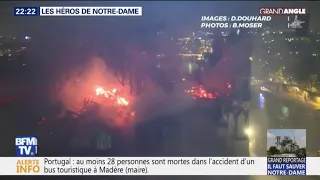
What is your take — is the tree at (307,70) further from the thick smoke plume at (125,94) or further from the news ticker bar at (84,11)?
the news ticker bar at (84,11)

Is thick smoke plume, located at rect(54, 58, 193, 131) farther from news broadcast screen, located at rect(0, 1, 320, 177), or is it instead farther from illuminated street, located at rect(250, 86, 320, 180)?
illuminated street, located at rect(250, 86, 320, 180)

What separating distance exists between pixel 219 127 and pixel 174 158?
0.23 m

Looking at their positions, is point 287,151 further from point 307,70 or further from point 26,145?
point 26,145

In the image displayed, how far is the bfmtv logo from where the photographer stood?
148 cm

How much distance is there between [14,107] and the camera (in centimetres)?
148

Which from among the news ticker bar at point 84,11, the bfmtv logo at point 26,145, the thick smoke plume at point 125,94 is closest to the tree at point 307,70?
the thick smoke plume at point 125,94

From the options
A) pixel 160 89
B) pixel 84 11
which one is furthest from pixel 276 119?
pixel 84 11

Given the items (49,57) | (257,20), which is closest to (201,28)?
(257,20)

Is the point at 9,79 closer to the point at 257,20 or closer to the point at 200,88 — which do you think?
the point at 200,88

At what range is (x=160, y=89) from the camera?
147 centimetres

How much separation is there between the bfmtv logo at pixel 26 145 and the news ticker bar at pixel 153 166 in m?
0.02

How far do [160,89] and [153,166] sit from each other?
12.9 inches

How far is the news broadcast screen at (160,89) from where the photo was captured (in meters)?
1.46

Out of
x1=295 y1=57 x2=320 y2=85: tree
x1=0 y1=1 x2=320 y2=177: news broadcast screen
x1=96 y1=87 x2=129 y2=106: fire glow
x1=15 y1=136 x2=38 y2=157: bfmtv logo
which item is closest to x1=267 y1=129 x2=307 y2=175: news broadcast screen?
x1=0 y1=1 x2=320 y2=177: news broadcast screen
